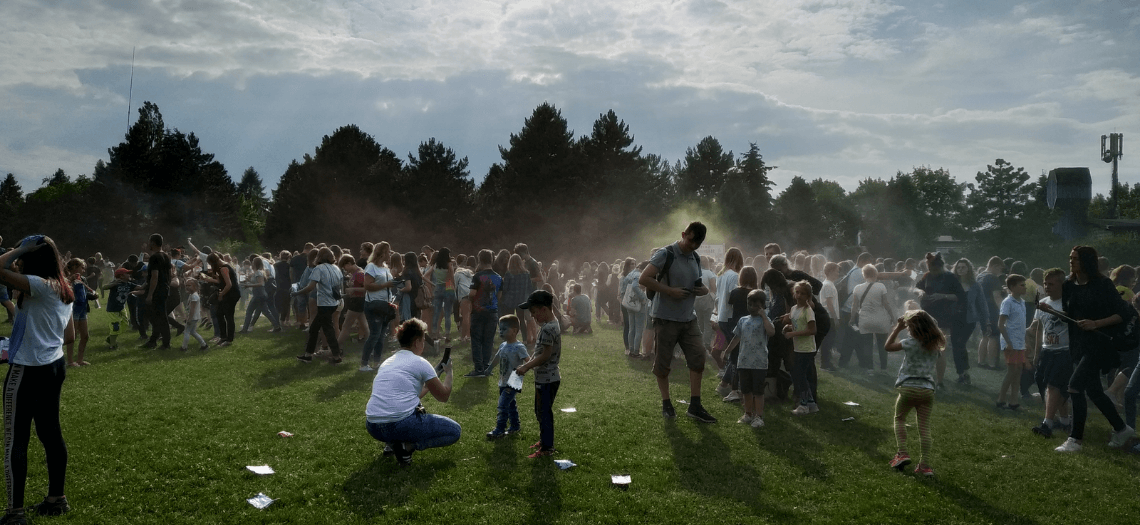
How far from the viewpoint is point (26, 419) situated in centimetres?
474

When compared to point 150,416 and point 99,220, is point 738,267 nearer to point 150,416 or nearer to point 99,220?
point 150,416

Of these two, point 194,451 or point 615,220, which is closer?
point 194,451

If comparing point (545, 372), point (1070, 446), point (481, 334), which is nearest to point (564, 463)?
point (545, 372)

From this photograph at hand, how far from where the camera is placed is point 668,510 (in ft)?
17.1

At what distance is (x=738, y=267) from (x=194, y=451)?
7.20 metres

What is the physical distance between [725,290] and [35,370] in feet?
27.1

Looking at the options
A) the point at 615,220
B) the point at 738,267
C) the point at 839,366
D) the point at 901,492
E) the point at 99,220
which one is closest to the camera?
the point at 901,492

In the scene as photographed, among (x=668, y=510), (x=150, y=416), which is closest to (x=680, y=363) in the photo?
(x=668, y=510)

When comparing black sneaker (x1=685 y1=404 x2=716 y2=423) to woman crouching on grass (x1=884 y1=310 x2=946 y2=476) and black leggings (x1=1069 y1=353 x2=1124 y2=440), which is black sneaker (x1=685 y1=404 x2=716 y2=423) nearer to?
woman crouching on grass (x1=884 y1=310 x2=946 y2=476)

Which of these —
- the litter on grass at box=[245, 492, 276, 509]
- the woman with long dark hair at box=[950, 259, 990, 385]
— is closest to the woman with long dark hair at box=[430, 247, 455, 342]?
the litter on grass at box=[245, 492, 276, 509]

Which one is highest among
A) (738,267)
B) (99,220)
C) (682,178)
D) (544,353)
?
(682,178)

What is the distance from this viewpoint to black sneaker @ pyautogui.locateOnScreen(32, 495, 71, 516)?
4852mm

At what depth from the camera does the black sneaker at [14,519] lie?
462 cm

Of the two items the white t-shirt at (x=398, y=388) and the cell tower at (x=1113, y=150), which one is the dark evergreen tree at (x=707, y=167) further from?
the white t-shirt at (x=398, y=388)
